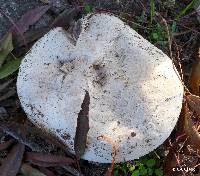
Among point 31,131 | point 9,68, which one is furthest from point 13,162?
point 9,68

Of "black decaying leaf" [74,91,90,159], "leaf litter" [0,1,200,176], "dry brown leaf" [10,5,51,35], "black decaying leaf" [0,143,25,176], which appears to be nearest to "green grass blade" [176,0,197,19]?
"leaf litter" [0,1,200,176]

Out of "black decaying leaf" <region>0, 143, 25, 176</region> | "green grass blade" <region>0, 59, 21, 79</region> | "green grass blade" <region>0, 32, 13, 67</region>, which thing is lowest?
"black decaying leaf" <region>0, 143, 25, 176</region>

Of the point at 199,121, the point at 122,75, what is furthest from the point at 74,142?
the point at 199,121

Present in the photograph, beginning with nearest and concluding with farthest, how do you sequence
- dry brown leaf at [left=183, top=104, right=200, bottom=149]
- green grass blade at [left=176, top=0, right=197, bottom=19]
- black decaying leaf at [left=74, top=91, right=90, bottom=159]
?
black decaying leaf at [left=74, top=91, right=90, bottom=159]
dry brown leaf at [left=183, top=104, right=200, bottom=149]
green grass blade at [left=176, top=0, right=197, bottom=19]

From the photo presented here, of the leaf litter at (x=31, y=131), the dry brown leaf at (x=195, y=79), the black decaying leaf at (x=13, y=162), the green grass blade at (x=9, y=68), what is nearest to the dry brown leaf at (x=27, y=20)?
the leaf litter at (x=31, y=131)

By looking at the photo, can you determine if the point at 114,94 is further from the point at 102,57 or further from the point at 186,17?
the point at 186,17

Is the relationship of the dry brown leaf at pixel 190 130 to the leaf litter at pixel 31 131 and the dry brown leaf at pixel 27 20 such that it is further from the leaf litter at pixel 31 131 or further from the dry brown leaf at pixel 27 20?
the dry brown leaf at pixel 27 20

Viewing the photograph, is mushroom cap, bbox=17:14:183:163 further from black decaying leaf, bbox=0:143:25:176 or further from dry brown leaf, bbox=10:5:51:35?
dry brown leaf, bbox=10:5:51:35
